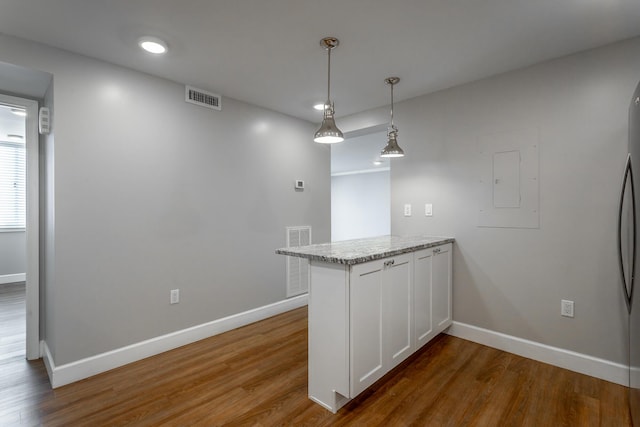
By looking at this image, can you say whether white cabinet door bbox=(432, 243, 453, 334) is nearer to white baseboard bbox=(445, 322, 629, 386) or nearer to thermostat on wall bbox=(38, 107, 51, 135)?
white baseboard bbox=(445, 322, 629, 386)

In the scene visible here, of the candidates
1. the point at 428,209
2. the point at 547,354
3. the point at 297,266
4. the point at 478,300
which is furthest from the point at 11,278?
the point at 547,354

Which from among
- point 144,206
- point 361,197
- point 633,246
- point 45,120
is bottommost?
point 633,246

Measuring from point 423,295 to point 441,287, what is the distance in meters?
0.41

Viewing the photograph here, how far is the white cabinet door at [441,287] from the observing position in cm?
272

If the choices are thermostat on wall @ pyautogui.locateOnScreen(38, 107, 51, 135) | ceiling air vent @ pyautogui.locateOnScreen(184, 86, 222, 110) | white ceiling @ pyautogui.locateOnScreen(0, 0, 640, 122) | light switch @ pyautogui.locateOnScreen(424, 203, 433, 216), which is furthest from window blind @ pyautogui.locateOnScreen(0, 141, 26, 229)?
light switch @ pyautogui.locateOnScreen(424, 203, 433, 216)

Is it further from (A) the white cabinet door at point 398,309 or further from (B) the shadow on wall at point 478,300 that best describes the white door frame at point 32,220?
(B) the shadow on wall at point 478,300

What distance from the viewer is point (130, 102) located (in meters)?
2.54

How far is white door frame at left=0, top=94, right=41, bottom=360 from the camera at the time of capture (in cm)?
251

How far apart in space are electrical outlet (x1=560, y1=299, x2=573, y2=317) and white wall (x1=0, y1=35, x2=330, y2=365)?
278 cm

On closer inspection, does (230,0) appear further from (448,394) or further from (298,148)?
(448,394)

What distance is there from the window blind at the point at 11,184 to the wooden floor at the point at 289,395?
4.14 meters

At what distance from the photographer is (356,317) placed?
6.02 ft

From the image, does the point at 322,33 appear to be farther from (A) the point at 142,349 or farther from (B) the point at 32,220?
(A) the point at 142,349

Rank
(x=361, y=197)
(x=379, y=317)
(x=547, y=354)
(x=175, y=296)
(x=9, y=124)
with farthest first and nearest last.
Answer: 1. (x=361, y=197)
2. (x=9, y=124)
3. (x=175, y=296)
4. (x=547, y=354)
5. (x=379, y=317)
